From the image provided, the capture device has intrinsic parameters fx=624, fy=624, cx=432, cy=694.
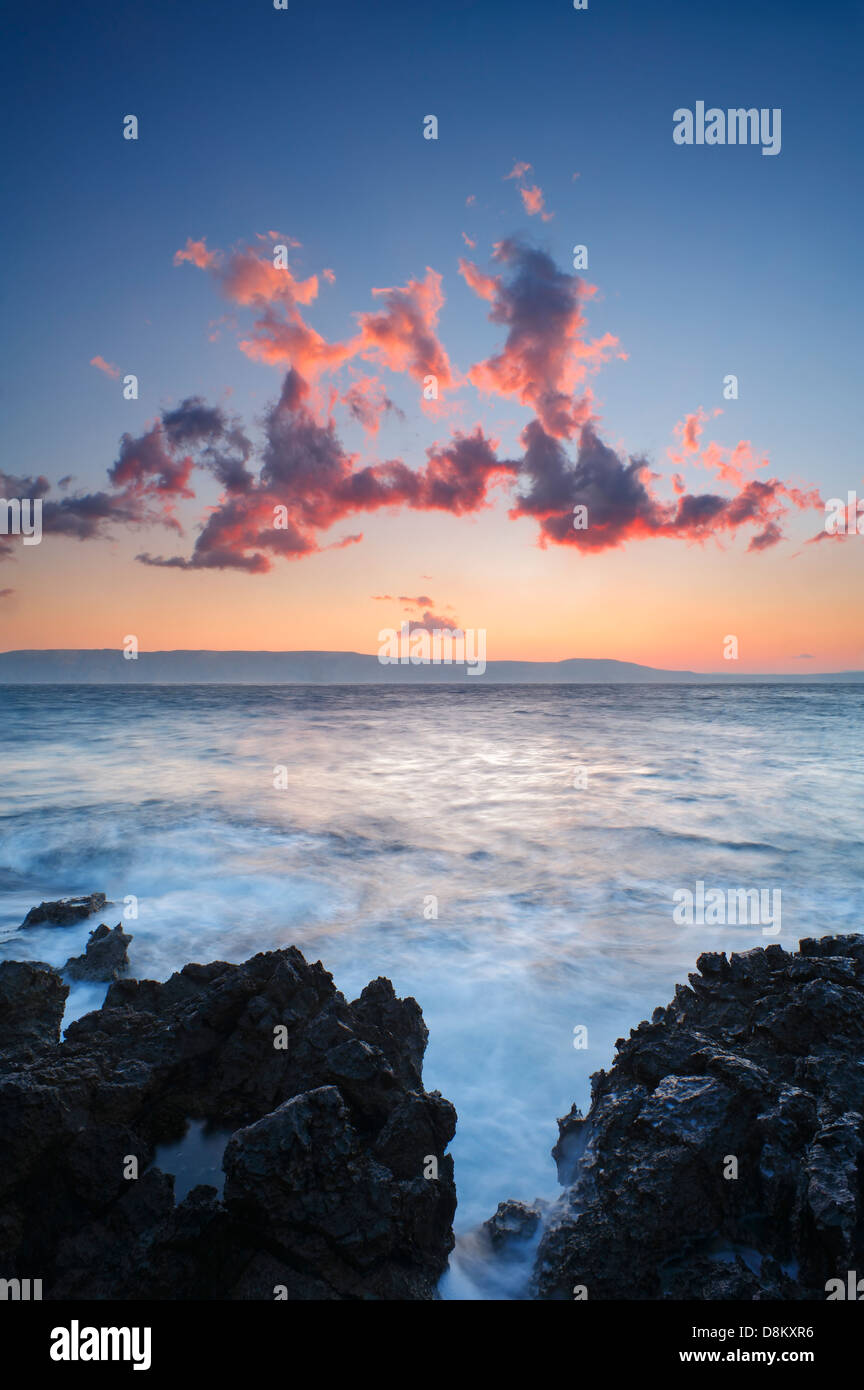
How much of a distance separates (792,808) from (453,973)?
12.1m

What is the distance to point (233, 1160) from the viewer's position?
114 inches

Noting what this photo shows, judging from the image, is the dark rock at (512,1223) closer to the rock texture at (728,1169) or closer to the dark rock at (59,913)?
the rock texture at (728,1169)

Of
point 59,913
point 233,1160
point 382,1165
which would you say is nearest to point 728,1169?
point 382,1165

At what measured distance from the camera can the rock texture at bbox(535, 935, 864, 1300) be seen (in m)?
2.72

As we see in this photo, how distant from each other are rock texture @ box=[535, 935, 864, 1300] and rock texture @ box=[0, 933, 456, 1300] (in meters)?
0.85

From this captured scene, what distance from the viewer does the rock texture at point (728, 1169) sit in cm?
272

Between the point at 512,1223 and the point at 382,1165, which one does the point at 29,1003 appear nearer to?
the point at 382,1165

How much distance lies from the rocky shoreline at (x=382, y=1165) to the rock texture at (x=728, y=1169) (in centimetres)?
1

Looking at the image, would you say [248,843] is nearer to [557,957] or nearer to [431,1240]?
[557,957]

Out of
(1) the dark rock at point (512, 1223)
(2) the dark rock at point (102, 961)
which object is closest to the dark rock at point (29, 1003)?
(2) the dark rock at point (102, 961)

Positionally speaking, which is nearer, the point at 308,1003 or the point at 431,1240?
the point at 431,1240

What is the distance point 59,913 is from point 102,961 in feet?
6.28
